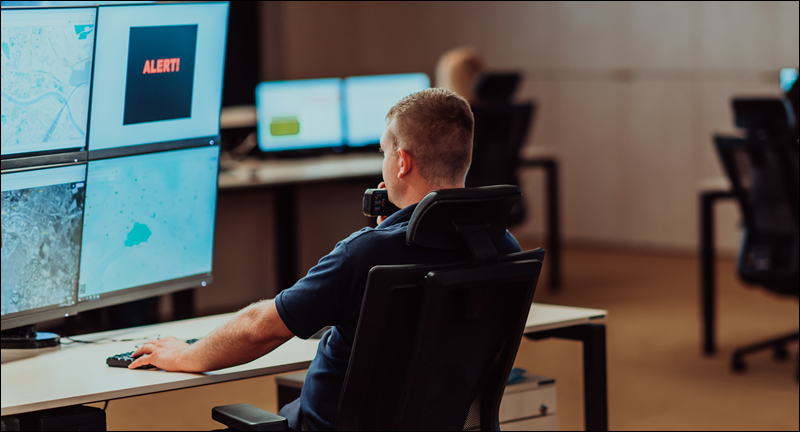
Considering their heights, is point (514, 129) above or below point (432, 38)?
below

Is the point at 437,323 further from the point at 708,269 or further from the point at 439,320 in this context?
the point at 708,269

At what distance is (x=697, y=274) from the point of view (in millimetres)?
5992

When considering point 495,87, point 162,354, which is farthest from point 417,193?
point 495,87

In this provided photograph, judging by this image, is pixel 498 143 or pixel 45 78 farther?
pixel 498 143

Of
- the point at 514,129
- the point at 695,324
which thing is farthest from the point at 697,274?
the point at 514,129

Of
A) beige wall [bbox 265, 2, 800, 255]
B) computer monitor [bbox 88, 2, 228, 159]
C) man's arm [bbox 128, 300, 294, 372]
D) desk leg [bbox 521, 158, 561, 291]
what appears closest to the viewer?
man's arm [bbox 128, 300, 294, 372]

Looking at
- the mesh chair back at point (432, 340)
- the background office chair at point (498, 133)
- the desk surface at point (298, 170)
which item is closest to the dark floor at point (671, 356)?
the background office chair at point (498, 133)

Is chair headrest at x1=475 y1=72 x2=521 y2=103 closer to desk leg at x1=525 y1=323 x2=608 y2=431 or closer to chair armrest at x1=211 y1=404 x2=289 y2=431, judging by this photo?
desk leg at x1=525 y1=323 x2=608 y2=431

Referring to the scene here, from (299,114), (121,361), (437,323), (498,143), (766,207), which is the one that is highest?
(299,114)

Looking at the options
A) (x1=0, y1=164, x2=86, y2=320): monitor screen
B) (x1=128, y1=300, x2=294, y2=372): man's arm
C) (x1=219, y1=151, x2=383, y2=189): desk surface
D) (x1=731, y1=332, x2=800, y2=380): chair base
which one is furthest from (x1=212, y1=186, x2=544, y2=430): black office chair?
(x1=219, y1=151, x2=383, y2=189): desk surface

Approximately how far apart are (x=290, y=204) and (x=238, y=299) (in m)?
0.59

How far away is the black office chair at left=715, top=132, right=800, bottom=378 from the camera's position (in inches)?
147

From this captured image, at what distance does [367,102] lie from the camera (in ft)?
18.5

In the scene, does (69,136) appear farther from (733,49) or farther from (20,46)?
(733,49)
